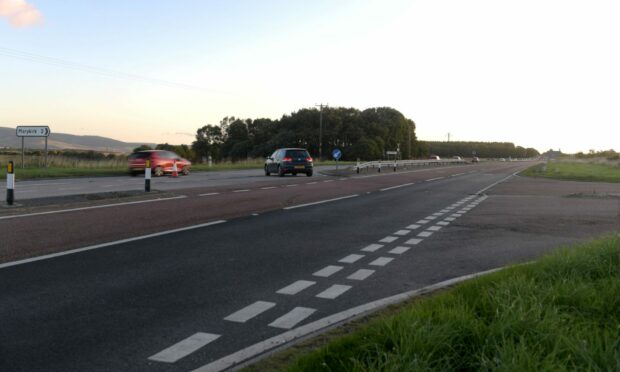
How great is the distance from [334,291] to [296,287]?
1.41ft

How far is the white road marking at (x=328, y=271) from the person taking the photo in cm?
693

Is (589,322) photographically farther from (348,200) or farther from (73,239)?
(348,200)

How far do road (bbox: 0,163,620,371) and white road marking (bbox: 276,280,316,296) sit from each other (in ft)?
0.04

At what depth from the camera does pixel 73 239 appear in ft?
29.5

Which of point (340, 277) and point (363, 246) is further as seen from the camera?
point (363, 246)

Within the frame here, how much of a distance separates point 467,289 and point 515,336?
1650 millimetres

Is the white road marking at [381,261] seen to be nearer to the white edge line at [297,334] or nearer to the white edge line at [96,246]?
the white edge line at [297,334]

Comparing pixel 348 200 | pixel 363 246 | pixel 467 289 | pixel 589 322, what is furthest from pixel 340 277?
pixel 348 200

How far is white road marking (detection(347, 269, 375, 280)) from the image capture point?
6842mm

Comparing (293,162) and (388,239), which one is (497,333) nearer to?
(388,239)

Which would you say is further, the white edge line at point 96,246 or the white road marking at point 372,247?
the white road marking at point 372,247

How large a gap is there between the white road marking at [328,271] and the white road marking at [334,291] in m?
0.51

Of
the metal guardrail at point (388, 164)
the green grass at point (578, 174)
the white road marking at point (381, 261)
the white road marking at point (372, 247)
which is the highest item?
the metal guardrail at point (388, 164)

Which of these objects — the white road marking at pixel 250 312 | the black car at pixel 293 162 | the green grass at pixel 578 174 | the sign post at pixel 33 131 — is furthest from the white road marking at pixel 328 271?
the green grass at pixel 578 174
